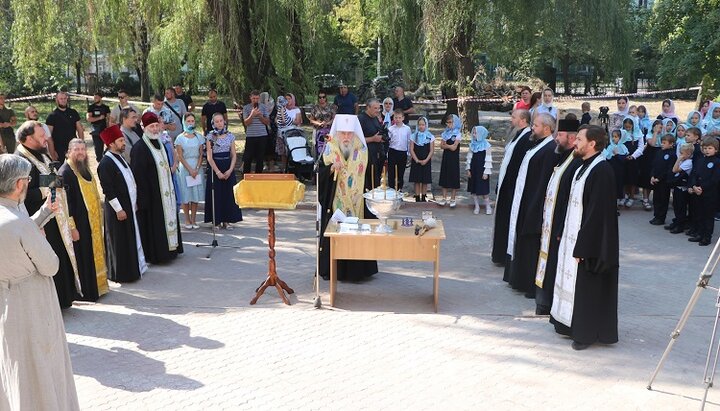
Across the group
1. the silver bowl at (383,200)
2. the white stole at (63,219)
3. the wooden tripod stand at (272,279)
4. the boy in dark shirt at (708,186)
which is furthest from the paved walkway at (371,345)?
the boy in dark shirt at (708,186)

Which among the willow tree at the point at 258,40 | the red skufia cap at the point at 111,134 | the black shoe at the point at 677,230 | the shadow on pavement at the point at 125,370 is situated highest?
the willow tree at the point at 258,40

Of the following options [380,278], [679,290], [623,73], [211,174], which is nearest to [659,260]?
[679,290]

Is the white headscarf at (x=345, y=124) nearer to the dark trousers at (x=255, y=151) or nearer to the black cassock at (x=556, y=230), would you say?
the black cassock at (x=556, y=230)

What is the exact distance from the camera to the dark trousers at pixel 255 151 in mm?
14922

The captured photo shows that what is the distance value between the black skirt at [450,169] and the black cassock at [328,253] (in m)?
4.35

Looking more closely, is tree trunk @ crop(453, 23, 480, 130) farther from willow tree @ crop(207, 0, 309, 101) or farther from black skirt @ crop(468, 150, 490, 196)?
black skirt @ crop(468, 150, 490, 196)

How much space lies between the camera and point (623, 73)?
709 inches

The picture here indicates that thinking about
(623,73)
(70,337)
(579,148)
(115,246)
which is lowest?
(70,337)

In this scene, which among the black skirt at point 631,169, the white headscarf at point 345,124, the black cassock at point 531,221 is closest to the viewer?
the black cassock at point 531,221

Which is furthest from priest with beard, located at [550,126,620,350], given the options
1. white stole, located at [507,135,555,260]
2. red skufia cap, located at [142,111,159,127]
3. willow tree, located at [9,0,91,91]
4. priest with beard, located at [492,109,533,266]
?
willow tree, located at [9,0,91,91]

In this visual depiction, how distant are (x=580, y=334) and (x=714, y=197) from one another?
549 centimetres

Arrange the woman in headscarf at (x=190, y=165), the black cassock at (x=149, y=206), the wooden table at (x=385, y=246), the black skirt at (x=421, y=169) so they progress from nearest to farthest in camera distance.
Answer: the wooden table at (x=385, y=246) → the black cassock at (x=149, y=206) → the woman in headscarf at (x=190, y=165) → the black skirt at (x=421, y=169)

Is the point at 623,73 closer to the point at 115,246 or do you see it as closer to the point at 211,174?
the point at 211,174

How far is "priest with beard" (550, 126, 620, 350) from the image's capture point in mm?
6746
